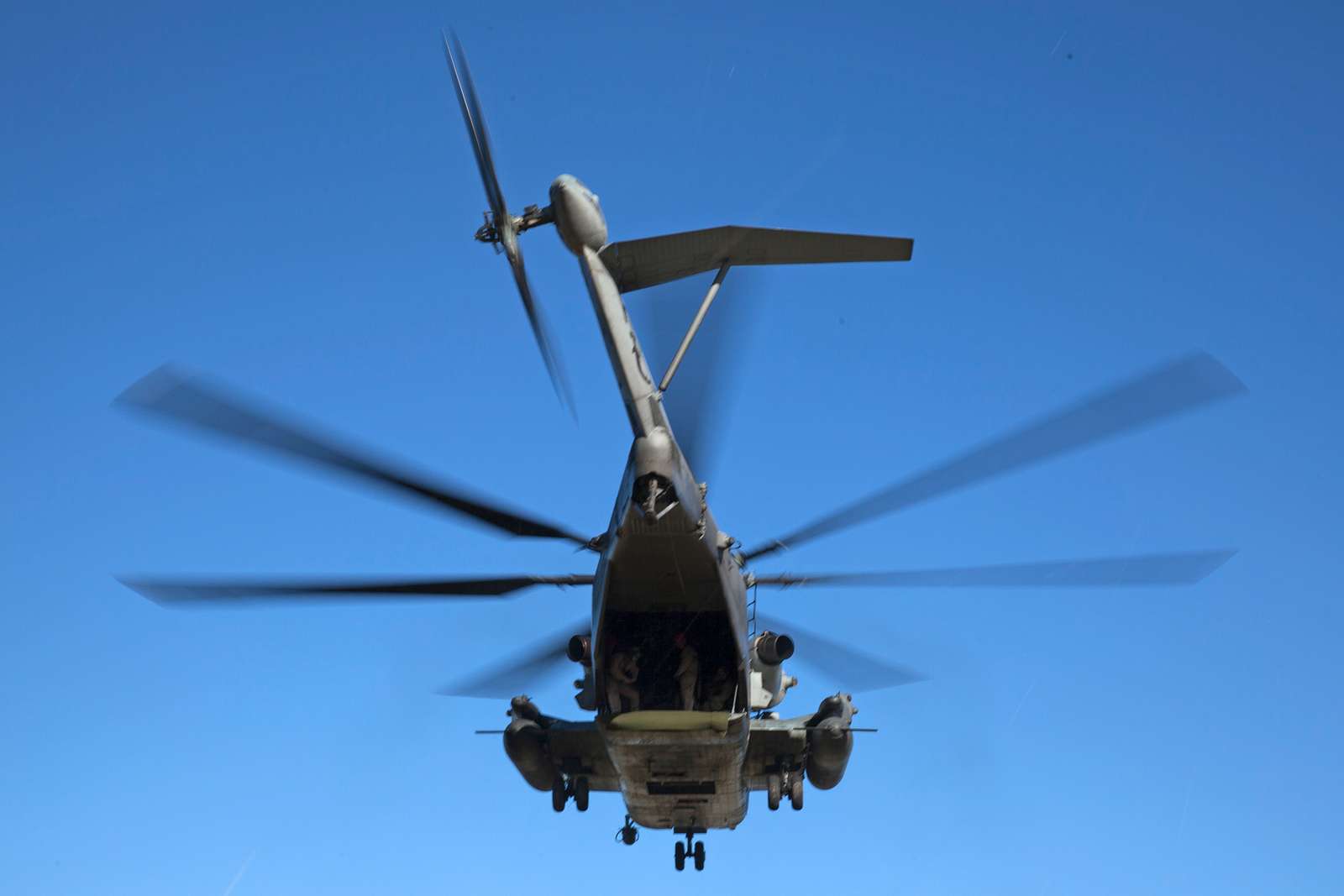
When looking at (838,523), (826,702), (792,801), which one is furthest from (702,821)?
(838,523)

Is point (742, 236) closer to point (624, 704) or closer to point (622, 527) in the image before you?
point (622, 527)

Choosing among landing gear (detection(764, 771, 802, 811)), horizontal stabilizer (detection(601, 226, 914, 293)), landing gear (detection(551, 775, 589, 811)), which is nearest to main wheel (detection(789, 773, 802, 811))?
landing gear (detection(764, 771, 802, 811))

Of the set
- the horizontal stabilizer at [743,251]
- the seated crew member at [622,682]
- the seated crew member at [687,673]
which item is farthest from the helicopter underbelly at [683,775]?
the horizontal stabilizer at [743,251]

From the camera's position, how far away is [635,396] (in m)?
13.7

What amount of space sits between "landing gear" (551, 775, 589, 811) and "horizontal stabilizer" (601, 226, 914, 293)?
7268mm

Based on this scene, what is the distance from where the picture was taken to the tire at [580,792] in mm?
18297

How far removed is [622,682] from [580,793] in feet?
12.6

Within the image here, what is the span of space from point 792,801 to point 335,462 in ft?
29.4

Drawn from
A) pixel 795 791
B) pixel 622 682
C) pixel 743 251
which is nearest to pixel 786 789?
pixel 795 791

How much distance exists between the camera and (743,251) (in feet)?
56.2

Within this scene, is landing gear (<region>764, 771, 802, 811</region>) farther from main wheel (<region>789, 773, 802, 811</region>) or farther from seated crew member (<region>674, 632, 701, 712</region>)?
seated crew member (<region>674, 632, 701, 712</region>)

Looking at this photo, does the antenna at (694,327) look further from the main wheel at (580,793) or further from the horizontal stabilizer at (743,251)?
the main wheel at (580,793)

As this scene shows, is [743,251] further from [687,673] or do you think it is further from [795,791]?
[795,791]

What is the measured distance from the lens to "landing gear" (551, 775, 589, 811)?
18.2 m
